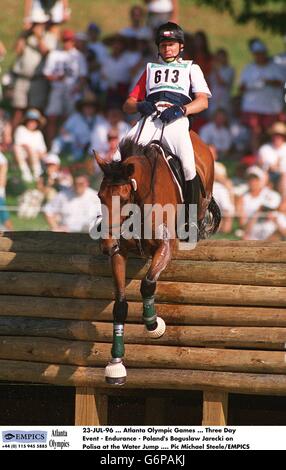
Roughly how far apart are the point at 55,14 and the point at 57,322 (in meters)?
9.64

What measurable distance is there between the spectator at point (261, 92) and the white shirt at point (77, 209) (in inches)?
128

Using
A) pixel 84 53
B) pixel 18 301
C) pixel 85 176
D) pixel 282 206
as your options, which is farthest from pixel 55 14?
pixel 18 301

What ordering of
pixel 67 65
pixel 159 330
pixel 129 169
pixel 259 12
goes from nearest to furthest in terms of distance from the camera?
1. pixel 129 169
2. pixel 159 330
3. pixel 67 65
4. pixel 259 12

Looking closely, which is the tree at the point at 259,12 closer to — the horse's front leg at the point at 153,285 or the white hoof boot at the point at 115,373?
the horse's front leg at the point at 153,285

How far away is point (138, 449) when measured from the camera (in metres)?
9.43

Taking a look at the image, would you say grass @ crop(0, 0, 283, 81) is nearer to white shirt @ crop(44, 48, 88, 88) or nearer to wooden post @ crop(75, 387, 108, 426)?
white shirt @ crop(44, 48, 88, 88)

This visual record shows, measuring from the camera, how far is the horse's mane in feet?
30.1

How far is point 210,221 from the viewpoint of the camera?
10930mm

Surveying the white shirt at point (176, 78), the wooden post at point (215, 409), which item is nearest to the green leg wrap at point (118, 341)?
the wooden post at point (215, 409)

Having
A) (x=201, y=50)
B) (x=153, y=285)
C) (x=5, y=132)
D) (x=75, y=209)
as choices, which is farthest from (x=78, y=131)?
(x=153, y=285)

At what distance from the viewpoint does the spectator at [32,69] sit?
61.0ft

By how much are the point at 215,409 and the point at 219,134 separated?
334 inches

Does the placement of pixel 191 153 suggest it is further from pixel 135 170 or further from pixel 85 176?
pixel 85 176

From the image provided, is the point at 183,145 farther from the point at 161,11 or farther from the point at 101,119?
the point at 161,11
